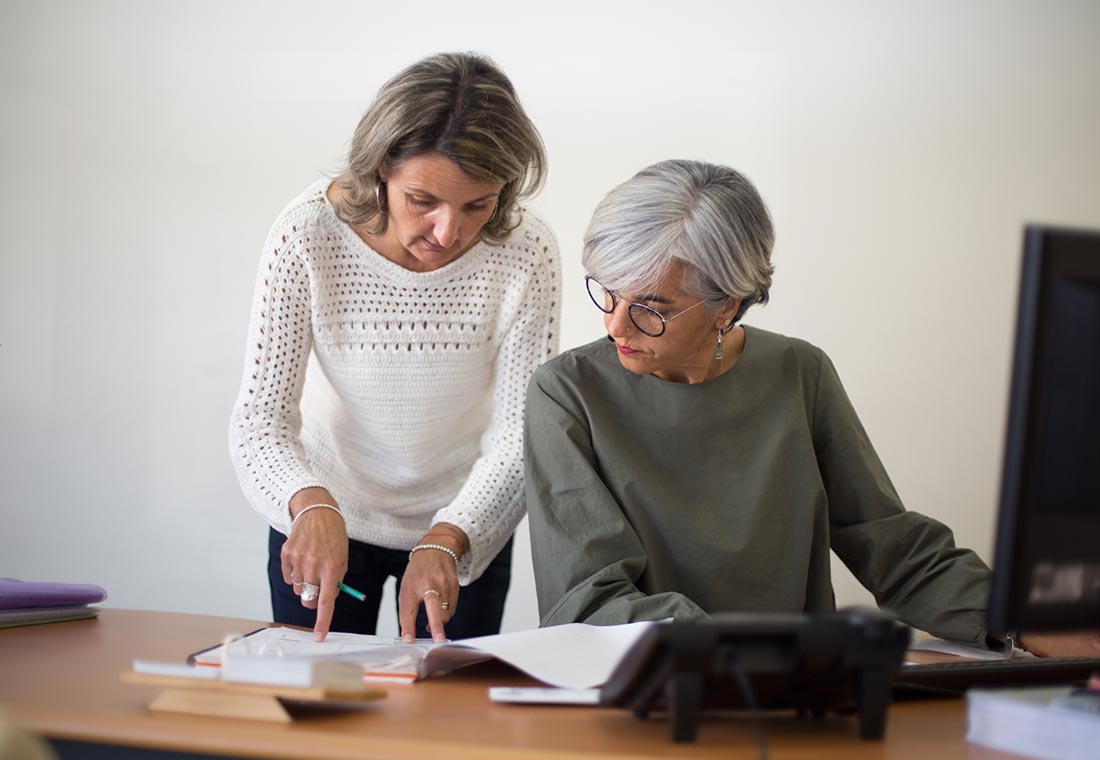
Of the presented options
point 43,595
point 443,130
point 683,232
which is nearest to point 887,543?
point 683,232

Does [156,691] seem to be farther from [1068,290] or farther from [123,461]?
[123,461]

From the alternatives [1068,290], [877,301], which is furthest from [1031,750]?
[877,301]

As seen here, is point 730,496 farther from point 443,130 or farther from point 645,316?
point 443,130

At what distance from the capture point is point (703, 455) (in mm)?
1652

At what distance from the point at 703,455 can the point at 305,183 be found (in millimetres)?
1906

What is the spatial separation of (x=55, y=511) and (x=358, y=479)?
1669 millimetres

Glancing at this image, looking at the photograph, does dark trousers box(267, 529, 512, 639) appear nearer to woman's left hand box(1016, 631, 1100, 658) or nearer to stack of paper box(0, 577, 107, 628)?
stack of paper box(0, 577, 107, 628)

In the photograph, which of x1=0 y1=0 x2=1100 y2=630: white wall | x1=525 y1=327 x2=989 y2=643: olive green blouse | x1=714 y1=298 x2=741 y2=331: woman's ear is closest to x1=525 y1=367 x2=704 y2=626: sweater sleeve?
x1=525 y1=327 x2=989 y2=643: olive green blouse

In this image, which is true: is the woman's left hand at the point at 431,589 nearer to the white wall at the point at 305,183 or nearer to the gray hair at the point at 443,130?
the gray hair at the point at 443,130

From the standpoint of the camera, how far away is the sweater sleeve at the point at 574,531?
1391mm

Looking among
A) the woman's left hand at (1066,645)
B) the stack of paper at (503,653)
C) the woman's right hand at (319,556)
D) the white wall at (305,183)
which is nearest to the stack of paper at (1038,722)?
the stack of paper at (503,653)

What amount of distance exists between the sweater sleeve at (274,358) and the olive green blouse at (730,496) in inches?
16.0

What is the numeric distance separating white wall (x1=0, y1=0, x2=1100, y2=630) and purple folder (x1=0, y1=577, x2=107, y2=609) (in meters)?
1.61

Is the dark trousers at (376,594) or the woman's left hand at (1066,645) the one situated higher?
the woman's left hand at (1066,645)
